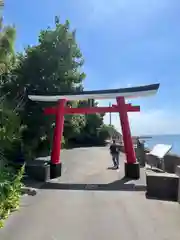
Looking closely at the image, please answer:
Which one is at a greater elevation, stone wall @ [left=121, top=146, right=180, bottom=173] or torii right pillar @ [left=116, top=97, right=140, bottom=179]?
torii right pillar @ [left=116, top=97, right=140, bottom=179]

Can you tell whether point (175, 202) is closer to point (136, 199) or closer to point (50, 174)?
point (136, 199)

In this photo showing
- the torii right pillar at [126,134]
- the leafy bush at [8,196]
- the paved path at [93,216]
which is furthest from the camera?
the torii right pillar at [126,134]

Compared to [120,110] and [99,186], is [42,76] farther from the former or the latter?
[99,186]

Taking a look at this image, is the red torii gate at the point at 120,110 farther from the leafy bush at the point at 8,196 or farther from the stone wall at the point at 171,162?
the leafy bush at the point at 8,196

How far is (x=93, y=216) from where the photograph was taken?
7.47 metres

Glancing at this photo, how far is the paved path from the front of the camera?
6.20m

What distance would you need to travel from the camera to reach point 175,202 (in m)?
9.08

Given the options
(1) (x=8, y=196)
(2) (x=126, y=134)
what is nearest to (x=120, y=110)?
(2) (x=126, y=134)

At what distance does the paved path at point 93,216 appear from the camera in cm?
620

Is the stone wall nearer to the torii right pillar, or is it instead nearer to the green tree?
the torii right pillar

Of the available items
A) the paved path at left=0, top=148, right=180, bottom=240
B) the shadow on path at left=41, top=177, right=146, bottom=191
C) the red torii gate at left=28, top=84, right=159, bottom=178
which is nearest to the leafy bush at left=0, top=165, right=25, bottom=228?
the paved path at left=0, top=148, right=180, bottom=240

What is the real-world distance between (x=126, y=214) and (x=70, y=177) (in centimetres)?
656

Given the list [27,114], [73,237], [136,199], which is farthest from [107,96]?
[73,237]

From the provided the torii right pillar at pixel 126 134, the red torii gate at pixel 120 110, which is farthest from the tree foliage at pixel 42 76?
the torii right pillar at pixel 126 134
